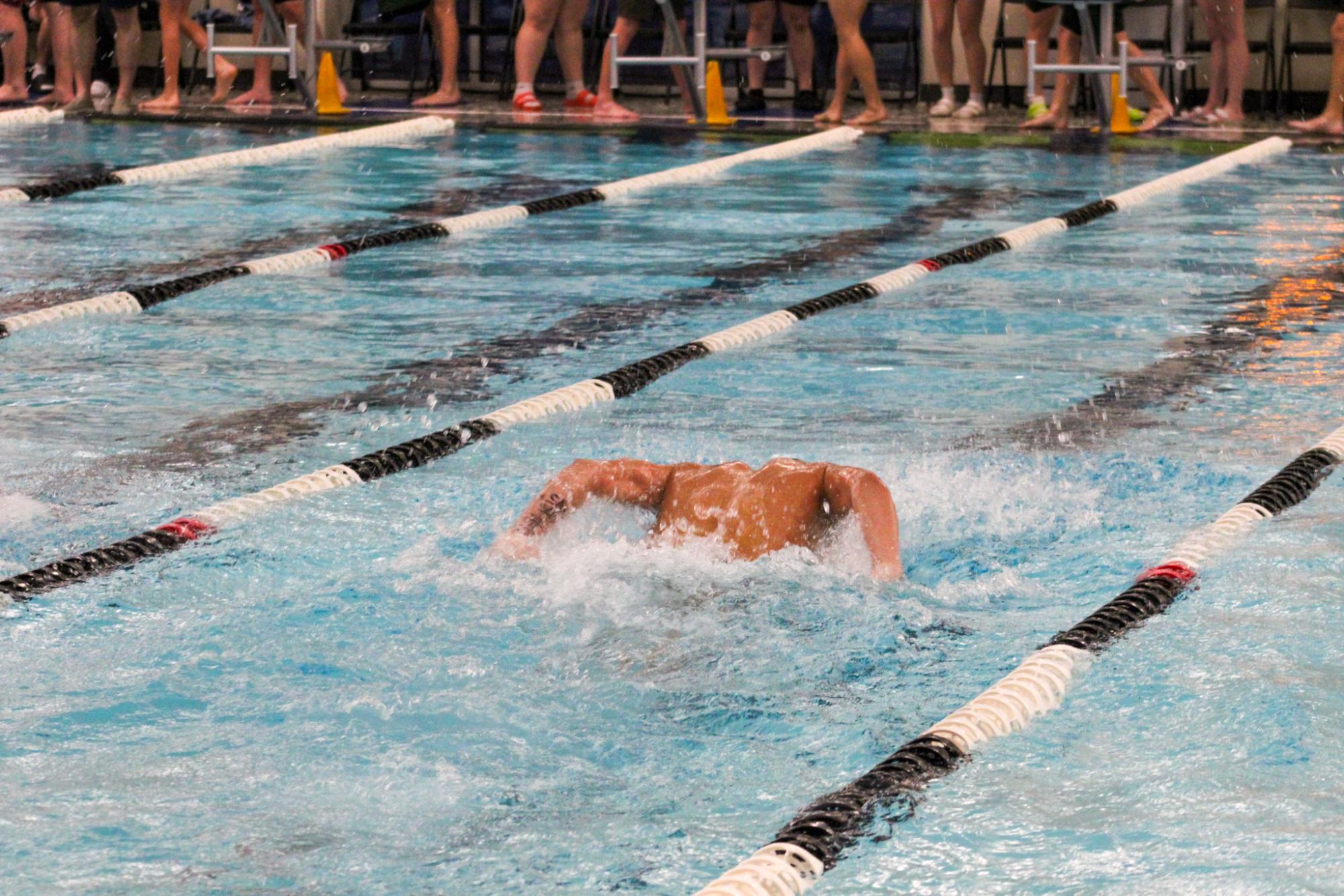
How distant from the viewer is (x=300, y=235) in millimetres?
8203

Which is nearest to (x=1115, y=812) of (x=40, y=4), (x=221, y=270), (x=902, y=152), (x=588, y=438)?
(x=588, y=438)

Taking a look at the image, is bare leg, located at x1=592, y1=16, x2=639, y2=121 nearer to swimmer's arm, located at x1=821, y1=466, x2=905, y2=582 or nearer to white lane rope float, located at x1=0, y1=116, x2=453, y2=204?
white lane rope float, located at x1=0, y1=116, x2=453, y2=204

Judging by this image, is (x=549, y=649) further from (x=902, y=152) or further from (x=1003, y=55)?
(x=1003, y=55)

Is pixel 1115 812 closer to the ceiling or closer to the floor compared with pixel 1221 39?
closer to the floor

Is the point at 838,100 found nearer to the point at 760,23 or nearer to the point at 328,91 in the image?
the point at 760,23

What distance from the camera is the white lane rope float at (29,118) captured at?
1195 cm

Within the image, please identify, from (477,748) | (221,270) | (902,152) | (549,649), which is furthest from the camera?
(902,152)

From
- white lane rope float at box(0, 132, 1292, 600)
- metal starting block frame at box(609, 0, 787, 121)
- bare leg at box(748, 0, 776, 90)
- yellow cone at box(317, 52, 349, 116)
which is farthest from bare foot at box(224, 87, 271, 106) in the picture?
white lane rope float at box(0, 132, 1292, 600)

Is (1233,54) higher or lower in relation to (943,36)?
lower

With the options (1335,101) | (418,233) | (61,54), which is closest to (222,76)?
(61,54)

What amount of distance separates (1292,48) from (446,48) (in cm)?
521

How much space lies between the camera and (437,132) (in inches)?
467

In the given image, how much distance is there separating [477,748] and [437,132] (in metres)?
9.25

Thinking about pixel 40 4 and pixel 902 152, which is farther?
pixel 40 4
